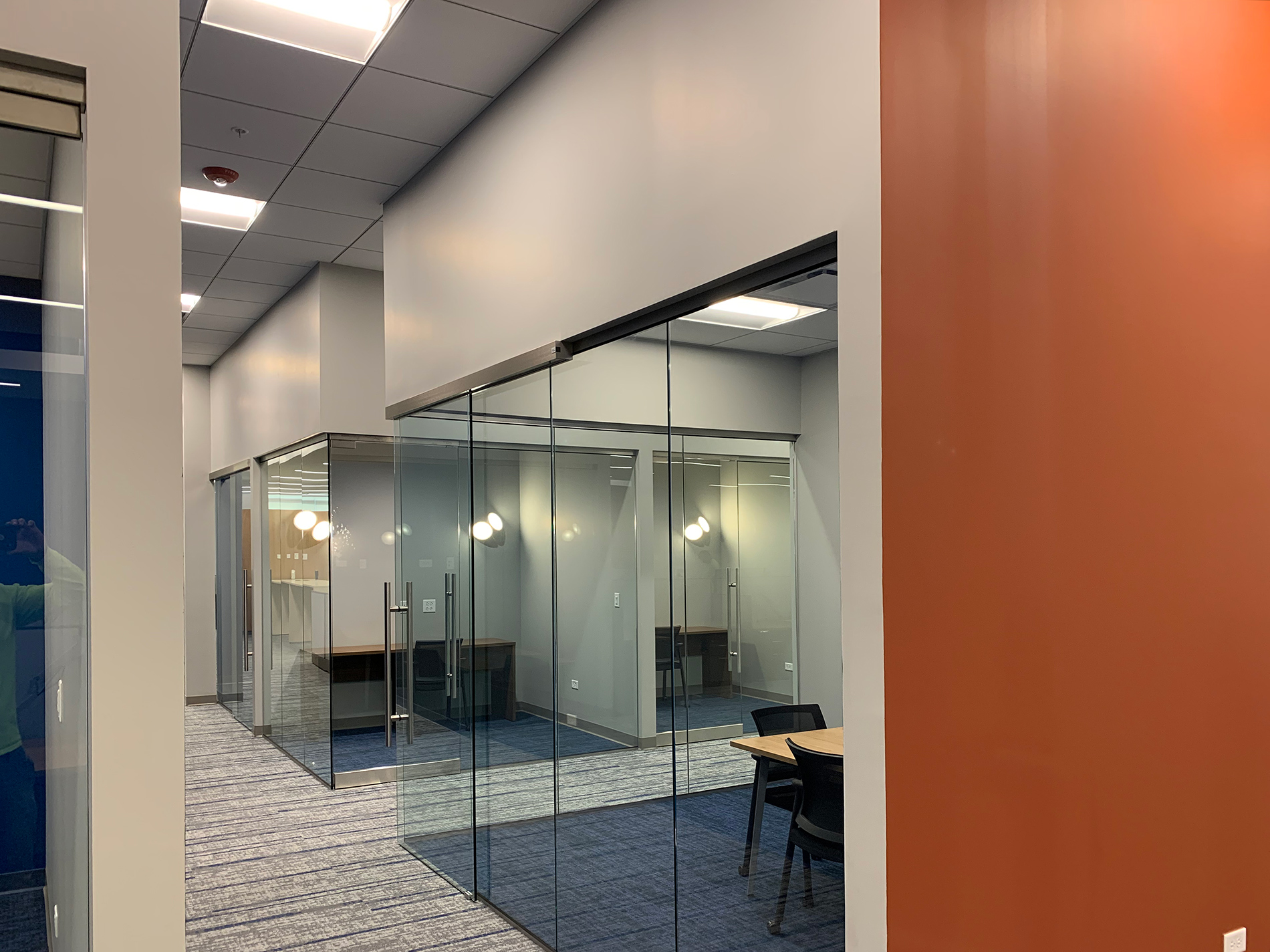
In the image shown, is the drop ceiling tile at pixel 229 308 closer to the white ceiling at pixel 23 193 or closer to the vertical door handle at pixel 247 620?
the vertical door handle at pixel 247 620

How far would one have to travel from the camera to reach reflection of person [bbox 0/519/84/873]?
5.49 feet

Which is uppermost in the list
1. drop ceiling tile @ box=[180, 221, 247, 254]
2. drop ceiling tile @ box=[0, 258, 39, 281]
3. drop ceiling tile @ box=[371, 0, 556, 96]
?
drop ceiling tile @ box=[371, 0, 556, 96]

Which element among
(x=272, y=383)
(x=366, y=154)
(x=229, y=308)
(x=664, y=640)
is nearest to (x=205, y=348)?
(x=229, y=308)

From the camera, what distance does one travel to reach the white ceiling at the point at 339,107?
380 cm

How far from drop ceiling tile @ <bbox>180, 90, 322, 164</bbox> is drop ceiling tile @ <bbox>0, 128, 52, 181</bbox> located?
2823mm

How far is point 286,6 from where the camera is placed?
3.74m

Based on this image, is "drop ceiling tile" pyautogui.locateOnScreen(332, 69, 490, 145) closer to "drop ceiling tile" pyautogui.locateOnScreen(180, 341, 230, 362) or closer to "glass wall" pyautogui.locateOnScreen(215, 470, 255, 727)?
"glass wall" pyautogui.locateOnScreen(215, 470, 255, 727)

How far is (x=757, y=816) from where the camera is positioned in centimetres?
288

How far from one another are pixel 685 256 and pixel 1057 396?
1241 millimetres

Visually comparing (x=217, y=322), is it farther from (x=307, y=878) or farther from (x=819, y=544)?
(x=819, y=544)

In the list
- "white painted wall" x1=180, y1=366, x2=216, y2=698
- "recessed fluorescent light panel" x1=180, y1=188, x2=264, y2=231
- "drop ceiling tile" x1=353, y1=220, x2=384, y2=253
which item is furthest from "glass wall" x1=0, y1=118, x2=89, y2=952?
"white painted wall" x1=180, y1=366, x2=216, y2=698

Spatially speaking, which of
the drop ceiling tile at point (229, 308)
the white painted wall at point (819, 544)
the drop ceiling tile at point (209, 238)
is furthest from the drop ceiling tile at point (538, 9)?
the drop ceiling tile at point (229, 308)

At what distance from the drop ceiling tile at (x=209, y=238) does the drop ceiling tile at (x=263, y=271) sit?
28 cm

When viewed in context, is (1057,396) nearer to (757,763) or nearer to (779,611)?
(779,611)
